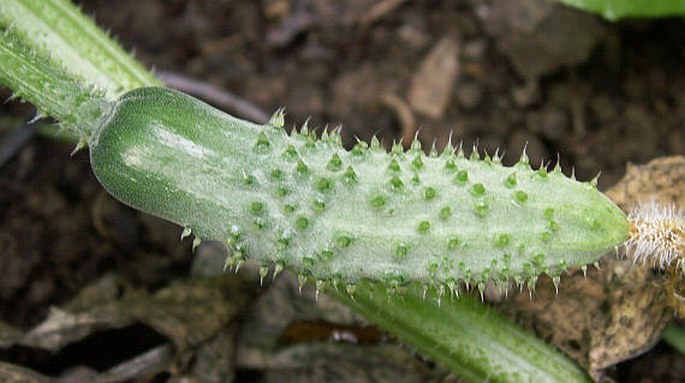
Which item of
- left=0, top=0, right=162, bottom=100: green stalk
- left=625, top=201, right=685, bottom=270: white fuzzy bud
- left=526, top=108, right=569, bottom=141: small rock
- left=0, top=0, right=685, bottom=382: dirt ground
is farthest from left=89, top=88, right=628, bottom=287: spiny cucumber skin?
left=526, top=108, right=569, bottom=141: small rock

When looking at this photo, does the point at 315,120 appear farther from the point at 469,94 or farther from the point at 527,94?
the point at 527,94

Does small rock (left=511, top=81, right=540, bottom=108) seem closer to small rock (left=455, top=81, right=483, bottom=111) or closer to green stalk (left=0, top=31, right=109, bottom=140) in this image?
small rock (left=455, top=81, right=483, bottom=111)

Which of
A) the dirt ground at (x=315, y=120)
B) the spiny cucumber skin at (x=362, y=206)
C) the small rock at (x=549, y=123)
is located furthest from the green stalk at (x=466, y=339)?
the small rock at (x=549, y=123)

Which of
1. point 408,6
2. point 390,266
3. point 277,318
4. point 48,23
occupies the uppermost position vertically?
point 408,6

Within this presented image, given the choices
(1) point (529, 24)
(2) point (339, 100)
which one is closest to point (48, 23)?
(2) point (339, 100)

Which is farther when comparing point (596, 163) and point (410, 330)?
point (596, 163)

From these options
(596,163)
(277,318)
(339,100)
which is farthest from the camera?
(339,100)

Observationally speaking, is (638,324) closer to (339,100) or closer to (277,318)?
(277,318)
